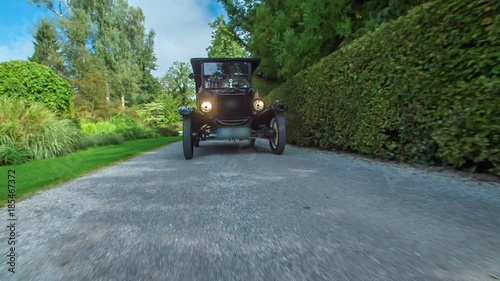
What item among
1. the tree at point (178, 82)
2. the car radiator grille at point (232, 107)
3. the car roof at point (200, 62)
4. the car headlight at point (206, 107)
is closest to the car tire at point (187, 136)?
the car headlight at point (206, 107)

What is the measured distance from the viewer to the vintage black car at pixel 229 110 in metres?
6.08

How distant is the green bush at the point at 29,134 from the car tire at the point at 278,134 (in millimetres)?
5519

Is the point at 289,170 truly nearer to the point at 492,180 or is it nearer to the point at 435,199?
the point at 435,199

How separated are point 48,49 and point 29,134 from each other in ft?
86.2

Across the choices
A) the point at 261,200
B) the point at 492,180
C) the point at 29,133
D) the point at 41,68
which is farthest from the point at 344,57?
the point at 41,68

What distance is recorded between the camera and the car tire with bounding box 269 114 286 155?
5965mm

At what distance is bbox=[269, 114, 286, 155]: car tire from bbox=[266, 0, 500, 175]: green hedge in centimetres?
135

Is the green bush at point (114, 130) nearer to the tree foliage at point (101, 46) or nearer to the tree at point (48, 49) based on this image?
the tree foliage at point (101, 46)

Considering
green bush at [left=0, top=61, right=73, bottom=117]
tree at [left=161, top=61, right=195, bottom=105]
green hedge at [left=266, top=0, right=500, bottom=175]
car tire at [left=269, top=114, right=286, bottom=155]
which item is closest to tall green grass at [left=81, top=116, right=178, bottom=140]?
green bush at [left=0, top=61, right=73, bottom=117]

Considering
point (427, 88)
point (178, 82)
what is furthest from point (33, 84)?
point (178, 82)

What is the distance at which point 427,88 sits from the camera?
12.1ft

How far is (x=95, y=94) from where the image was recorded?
77.6ft

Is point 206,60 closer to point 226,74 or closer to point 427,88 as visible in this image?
point 226,74

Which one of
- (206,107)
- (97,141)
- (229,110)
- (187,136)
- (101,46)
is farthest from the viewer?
(101,46)
